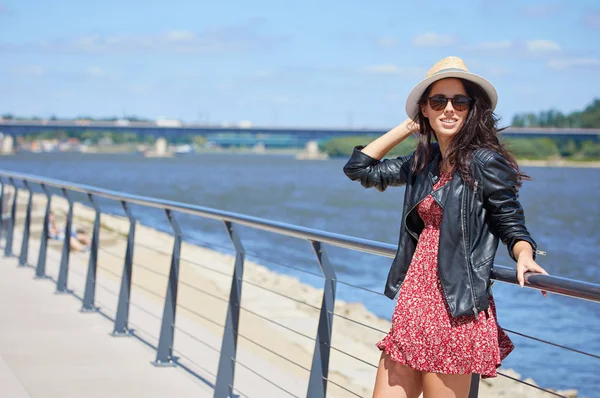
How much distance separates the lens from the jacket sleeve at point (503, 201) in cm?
251

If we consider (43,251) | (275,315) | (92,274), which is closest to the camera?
(92,274)

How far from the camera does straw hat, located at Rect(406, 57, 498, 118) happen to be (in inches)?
104

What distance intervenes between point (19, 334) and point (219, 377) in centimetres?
221

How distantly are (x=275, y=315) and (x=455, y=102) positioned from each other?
9.97 meters

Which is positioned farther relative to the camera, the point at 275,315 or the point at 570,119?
the point at 570,119

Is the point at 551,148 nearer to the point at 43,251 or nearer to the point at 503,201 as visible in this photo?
the point at 43,251

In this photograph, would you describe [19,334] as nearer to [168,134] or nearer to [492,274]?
[492,274]

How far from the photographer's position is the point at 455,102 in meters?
2.67

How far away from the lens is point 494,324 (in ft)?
8.44

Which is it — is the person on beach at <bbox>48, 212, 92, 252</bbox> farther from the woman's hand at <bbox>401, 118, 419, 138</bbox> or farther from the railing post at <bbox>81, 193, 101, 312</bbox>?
the woman's hand at <bbox>401, 118, 419, 138</bbox>

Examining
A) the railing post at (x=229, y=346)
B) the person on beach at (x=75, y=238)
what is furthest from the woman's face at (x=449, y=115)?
the person on beach at (x=75, y=238)

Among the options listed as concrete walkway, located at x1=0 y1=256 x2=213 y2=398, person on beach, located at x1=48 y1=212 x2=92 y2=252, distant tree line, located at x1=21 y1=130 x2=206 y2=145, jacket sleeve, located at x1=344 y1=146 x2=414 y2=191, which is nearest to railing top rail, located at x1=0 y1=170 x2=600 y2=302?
jacket sleeve, located at x1=344 y1=146 x2=414 y2=191

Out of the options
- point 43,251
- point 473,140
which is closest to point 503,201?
point 473,140

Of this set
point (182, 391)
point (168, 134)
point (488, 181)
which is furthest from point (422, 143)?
point (168, 134)
